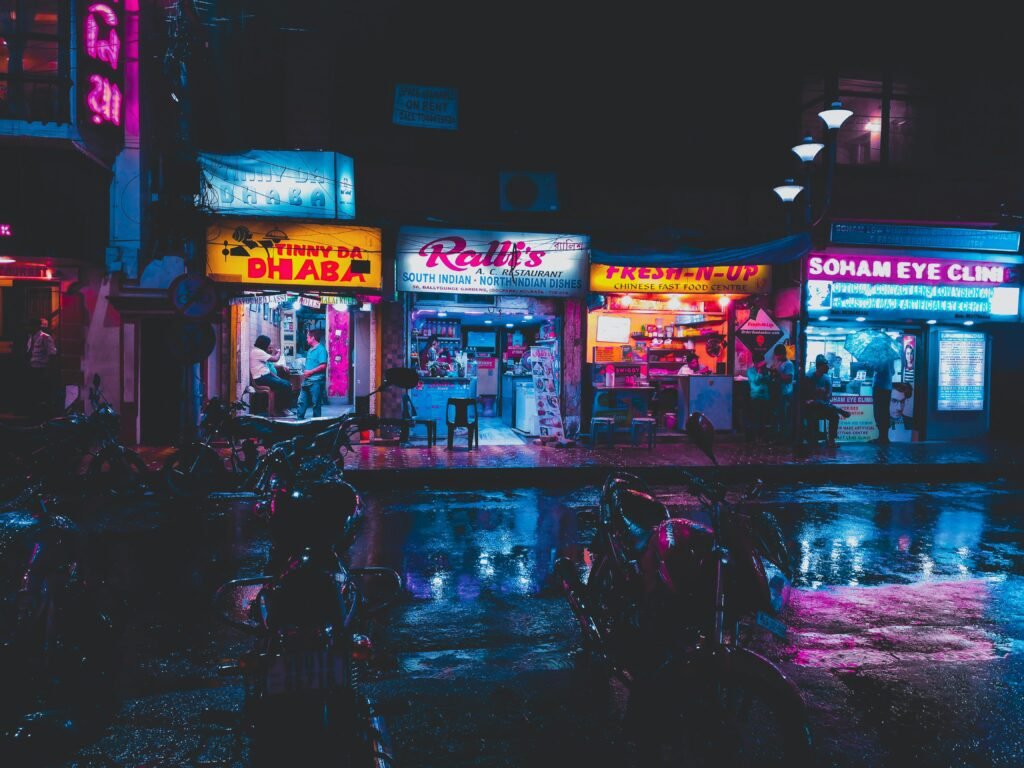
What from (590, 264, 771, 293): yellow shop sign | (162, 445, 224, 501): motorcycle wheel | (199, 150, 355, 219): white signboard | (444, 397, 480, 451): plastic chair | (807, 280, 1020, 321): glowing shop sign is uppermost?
(199, 150, 355, 219): white signboard

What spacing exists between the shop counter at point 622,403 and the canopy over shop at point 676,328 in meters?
0.02

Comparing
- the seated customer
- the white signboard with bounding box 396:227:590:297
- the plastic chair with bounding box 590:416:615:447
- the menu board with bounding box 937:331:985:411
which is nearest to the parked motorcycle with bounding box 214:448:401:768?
the seated customer

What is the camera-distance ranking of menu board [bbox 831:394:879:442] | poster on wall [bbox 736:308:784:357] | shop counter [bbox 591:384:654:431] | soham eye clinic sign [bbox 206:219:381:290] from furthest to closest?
1. menu board [bbox 831:394:879:442]
2. poster on wall [bbox 736:308:784:357]
3. shop counter [bbox 591:384:654:431]
4. soham eye clinic sign [bbox 206:219:381:290]

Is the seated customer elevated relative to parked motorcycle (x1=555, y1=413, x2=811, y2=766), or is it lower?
elevated

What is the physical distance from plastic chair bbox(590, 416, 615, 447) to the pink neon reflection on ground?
8489 mm

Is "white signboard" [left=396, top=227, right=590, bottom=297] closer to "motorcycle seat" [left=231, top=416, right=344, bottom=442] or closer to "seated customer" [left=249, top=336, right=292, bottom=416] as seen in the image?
"seated customer" [left=249, top=336, right=292, bottom=416]

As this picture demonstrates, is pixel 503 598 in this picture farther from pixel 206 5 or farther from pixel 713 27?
pixel 713 27

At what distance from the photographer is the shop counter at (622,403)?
1466 cm

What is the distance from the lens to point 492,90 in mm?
15711

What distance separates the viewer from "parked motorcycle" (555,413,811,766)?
2779mm

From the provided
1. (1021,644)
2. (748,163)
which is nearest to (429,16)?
(748,163)

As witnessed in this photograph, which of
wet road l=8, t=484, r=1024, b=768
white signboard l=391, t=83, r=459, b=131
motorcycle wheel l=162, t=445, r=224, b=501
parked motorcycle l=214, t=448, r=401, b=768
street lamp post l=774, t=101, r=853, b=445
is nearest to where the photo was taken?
parked motorcycle l=214, t=448, r=401, b=768

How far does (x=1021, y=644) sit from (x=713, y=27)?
1535cm

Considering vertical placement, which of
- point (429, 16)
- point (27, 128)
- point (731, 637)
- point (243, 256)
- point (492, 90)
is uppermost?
point (429, 16)
